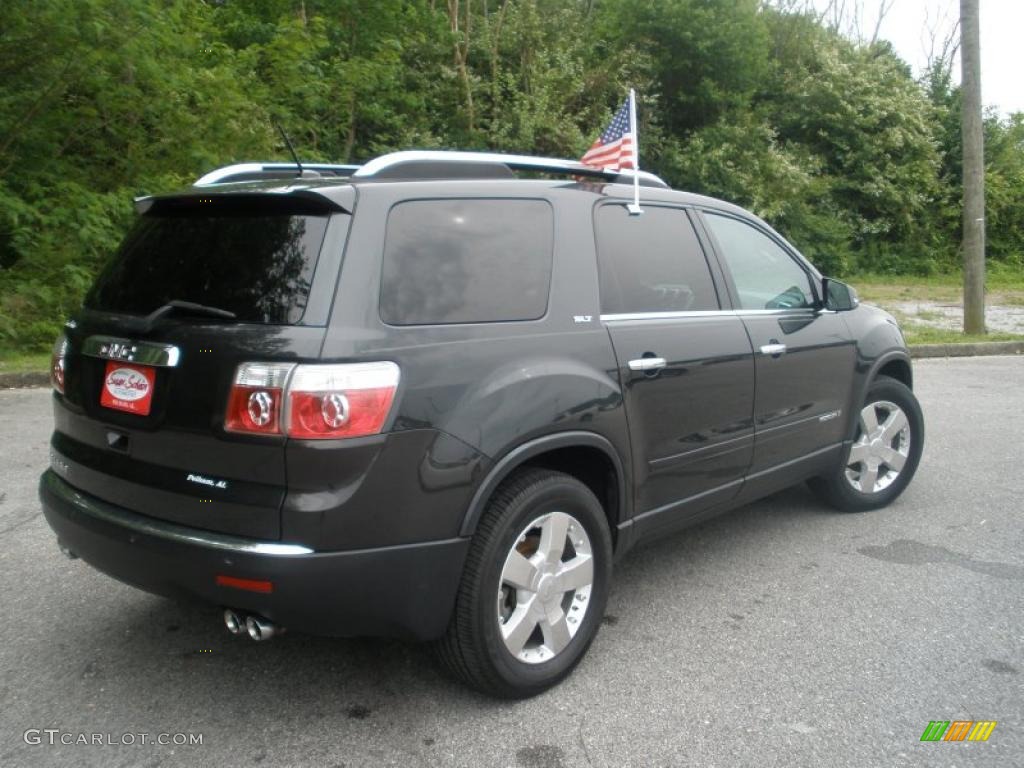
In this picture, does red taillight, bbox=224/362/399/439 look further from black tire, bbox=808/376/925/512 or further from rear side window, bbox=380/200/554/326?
black tire, bbox=808/376/925/512

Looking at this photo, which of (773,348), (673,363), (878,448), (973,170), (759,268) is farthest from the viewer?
(973,170)

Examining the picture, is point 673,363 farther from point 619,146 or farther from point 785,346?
point 619,146

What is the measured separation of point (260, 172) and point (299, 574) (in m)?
1.77

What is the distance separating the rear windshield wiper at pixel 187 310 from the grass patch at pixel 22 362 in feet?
23.0

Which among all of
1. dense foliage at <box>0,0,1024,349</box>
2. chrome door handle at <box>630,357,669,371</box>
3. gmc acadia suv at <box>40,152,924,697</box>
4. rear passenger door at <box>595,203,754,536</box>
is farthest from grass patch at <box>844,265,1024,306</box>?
gmc acadia suv at <box>40,152,924,697</box>

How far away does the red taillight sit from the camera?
2.54m

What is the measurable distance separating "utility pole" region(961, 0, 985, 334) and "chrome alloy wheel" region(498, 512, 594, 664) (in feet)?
39.4

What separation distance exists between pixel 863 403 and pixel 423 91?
1501cm

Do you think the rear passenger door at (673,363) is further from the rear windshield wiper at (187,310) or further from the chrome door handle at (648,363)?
the rear windshield wiper at (187,310)

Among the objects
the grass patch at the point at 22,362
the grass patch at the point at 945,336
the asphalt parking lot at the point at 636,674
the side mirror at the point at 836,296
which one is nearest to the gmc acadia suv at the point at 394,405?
the asphalt parking lot at the point at 636,674

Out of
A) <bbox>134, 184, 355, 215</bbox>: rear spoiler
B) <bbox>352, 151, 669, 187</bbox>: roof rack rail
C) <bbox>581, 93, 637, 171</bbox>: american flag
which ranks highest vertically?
<bbox>581, 93, 637, 171</bbox>: american flag

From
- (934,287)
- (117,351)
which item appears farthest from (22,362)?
(934,287)

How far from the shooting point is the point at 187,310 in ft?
9.27

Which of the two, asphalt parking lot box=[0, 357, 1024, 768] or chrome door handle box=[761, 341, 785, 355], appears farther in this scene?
chrome door handle box=[761, 341, 785, 355]
